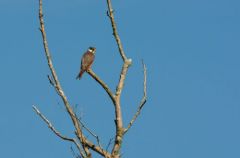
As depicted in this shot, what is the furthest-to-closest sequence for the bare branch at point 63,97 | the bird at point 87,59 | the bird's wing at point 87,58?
the bird's wing at point 87,58, the bird at point 87,59, the bare branch at point 63,97

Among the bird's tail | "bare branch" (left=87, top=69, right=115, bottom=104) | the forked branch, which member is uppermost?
the bird's tail

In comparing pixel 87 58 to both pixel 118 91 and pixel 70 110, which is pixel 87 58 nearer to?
pixel 118 91

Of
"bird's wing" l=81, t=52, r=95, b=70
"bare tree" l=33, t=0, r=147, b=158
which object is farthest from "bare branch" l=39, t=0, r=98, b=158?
"bird's wing" l=81, t=52, r=95, b=70

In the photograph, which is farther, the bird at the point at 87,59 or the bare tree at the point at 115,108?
the bird at the point at 87,59

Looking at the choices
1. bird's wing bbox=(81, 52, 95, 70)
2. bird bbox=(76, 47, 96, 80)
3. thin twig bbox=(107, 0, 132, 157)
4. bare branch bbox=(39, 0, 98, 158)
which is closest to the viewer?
bare branch bbox=(39, 0, 98, 158)

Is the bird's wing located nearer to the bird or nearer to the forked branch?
the bird

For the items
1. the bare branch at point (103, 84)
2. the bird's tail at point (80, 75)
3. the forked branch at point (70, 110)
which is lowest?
the forked branch at point (70, 110)

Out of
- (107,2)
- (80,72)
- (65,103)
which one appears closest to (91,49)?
(80,72)

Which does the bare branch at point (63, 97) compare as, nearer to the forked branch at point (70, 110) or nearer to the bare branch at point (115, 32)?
the forked branch at point (70, 110)

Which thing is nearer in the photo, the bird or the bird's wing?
the bird

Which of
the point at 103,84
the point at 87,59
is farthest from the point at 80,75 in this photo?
the point at 103,84

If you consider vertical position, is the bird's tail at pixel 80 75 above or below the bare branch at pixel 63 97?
above

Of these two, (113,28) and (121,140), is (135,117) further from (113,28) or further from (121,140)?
(113,28)

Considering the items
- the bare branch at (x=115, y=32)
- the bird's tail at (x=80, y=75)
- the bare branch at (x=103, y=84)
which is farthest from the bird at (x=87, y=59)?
the bare branch at (x=115, y=32)
